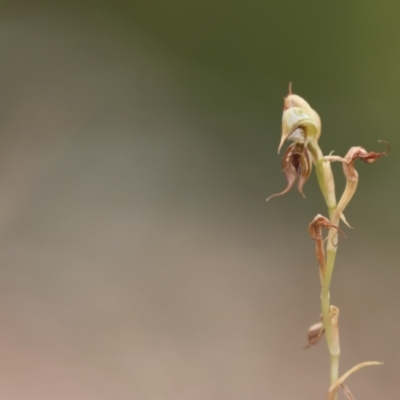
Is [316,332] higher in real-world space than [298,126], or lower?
lower

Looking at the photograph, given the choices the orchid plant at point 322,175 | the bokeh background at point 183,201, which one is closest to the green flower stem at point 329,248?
the orchid plant at point 322,175

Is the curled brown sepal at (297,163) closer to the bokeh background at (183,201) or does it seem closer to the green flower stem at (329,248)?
the green flower stem at (329,248)

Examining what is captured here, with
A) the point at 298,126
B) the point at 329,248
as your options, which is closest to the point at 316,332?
the point at 329,248

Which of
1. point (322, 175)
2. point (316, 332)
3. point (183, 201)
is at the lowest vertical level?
point (316, 332)

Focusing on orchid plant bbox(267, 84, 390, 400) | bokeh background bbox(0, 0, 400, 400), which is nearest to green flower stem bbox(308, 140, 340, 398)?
orchid plant bbox(267, 84, 390, 400)

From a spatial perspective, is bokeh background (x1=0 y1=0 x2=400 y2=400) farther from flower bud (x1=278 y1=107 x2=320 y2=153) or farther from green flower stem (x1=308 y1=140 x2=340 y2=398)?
flower bud (x1=278 y1=107 x2=320 y2=153)

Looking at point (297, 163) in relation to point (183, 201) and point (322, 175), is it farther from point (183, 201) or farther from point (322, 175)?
point (183, 201)
